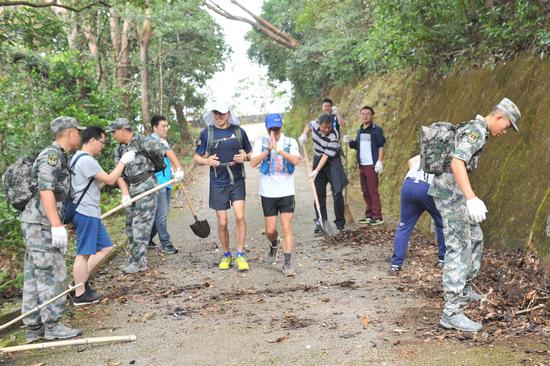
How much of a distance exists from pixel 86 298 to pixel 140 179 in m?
1.82

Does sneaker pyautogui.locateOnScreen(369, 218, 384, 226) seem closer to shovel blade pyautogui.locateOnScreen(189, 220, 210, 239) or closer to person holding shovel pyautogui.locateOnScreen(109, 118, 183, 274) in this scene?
shovel blade pyautogui.locateOnScreen(189, 220, 210, 239)

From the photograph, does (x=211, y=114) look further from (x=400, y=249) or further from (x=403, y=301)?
(x=403, y=301)

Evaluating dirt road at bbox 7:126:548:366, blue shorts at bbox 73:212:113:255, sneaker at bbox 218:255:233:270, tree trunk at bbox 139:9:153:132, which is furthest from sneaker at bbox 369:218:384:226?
tree trunk at bbox 139:9:153:132

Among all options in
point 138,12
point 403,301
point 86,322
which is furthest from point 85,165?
point 138,12

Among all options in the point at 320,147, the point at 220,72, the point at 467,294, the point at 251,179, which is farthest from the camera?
the point at 220,72

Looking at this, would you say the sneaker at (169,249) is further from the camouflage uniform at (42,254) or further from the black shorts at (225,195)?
the camouflage uniform at (42,254)

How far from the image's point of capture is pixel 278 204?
22.5 ft

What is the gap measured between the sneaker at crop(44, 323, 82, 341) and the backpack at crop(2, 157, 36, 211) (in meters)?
1.14

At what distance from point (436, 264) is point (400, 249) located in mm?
602

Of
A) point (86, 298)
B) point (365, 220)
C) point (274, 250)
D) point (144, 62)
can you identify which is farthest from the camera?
point (144, 62)

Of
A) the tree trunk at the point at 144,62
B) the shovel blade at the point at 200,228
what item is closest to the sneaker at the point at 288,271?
the shovel blade at the point at 200,228

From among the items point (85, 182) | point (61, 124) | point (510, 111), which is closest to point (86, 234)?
point (85, 182)

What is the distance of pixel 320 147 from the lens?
29.5ft

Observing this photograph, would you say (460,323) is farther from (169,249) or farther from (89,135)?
(169,249)
